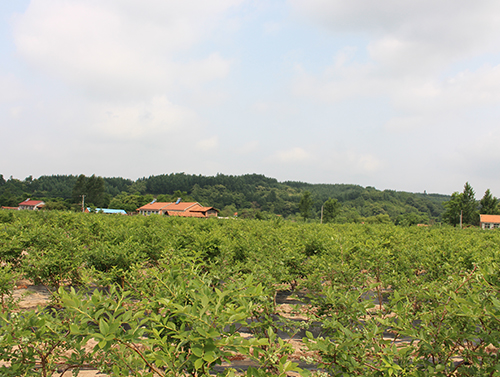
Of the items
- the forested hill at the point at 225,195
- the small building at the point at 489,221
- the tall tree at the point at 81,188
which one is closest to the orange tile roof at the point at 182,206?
the forested hill at the point at 225,195

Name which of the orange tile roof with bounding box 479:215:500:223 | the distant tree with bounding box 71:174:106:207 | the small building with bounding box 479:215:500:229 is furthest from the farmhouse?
the orange tile roof with bounding box 479:215:500:223

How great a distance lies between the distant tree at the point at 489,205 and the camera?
50.6 m

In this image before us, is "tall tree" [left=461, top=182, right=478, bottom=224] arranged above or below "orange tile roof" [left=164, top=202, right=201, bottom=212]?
above

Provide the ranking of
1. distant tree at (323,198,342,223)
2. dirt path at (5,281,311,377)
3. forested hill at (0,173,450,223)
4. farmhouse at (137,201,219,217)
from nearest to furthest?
1. dirt path at (5,281,311,377)
2. distant tree at (323,198,342,223)
3. farmhouse at (137,201,219,217)
4. forested hill at (0,173,450,223)

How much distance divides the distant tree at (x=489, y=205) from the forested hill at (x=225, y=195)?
32.5 ft

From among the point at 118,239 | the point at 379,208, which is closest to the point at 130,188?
the point at 379,208

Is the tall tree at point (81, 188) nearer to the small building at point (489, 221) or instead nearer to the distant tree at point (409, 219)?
the distant tree at point (409, 219)

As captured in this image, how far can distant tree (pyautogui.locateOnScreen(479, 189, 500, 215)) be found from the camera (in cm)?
5062

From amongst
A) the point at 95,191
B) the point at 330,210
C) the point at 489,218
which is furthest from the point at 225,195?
the point at 489,218

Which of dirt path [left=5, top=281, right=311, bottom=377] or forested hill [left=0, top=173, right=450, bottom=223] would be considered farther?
forested hill [left=0, top=173, right=450, bottom=223]

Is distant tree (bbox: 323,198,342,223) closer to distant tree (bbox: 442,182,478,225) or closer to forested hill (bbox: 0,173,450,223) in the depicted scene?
forested hill (bbox: 0,173,450,223)

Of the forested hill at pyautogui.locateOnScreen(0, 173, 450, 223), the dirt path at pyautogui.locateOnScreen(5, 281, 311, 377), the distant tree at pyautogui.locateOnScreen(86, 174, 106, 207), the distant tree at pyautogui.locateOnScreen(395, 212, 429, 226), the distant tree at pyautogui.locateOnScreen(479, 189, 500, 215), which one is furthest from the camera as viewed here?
the distant tree at pyautogui.locateOnScreen(86, 174, 106, 207)

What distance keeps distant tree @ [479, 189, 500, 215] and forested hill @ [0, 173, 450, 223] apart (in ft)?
32.5

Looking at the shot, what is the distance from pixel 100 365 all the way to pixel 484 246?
9672 millimetres
